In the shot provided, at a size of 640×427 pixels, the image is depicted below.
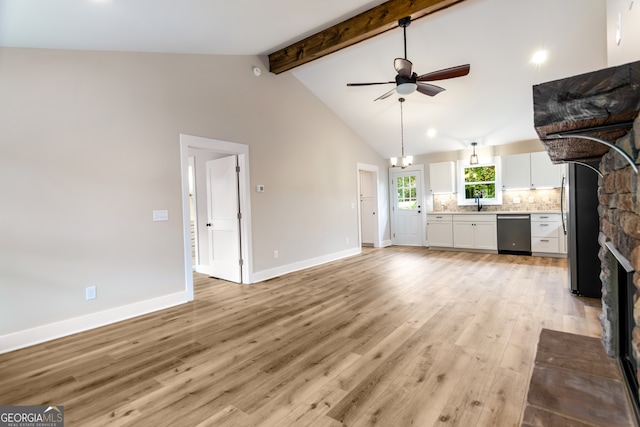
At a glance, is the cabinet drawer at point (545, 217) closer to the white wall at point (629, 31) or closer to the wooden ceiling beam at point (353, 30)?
the wooden ceiling beam at point (353, 30)

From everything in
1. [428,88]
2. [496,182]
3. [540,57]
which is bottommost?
[496,182]

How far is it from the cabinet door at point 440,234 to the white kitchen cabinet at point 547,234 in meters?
1.62

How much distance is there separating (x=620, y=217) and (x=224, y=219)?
4.63 metres

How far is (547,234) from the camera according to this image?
6.07 metres

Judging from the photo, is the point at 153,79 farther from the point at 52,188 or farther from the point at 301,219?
the point at 301,219

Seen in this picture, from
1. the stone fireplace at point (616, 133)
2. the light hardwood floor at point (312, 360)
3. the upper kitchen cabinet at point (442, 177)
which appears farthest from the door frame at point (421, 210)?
the stone fireplace at point (616, 133)

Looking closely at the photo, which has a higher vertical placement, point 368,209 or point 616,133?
point 616,133

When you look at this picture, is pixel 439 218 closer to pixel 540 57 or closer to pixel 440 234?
pixel 440 234

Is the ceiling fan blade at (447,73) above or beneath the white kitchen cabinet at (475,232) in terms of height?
above

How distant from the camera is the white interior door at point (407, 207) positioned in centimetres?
812

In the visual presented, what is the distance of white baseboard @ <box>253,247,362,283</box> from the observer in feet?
16.0

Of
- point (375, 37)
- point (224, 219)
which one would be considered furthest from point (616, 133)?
point (224, 219)

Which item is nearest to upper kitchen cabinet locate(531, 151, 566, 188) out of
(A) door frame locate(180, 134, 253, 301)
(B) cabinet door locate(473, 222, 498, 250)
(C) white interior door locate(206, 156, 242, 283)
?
(B) cabinet door locate(473, 222, 498, 250)

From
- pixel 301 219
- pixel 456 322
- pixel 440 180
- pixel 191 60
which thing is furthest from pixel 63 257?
pixel 440 180
